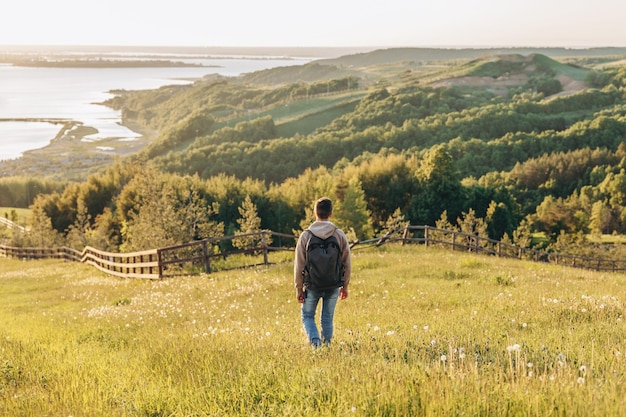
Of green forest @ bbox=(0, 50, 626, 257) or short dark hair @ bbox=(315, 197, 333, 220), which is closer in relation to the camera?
short dark hair @ bbox=(315, 197, 333, 220)

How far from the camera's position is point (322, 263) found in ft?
24.0

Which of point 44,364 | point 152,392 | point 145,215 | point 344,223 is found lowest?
point 344,223

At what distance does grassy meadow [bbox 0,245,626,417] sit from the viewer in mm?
4246

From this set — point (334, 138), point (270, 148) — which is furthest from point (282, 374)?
point (334, 138)

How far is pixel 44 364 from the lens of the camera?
7309 millimetres

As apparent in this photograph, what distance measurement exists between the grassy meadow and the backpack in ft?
3.05

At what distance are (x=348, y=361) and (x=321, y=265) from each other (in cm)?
201

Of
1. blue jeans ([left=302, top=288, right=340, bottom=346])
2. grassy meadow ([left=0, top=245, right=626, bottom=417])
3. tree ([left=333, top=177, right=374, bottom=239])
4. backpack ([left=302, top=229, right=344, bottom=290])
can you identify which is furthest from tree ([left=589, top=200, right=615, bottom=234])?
backpack ([left=302, top=229, right=344, bottom=290])

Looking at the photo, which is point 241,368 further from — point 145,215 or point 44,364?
point 145,215

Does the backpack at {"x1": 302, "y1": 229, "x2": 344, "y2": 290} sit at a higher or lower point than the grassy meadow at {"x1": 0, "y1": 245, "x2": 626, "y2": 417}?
higher

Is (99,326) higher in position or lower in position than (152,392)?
lower

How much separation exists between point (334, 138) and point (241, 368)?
187268 millimetres

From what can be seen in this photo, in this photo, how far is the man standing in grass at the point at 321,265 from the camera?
727 cm

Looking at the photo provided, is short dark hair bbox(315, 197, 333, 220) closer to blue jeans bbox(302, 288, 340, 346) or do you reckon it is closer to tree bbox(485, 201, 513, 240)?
blue jeans bbox(302, 288, 340, 346)
